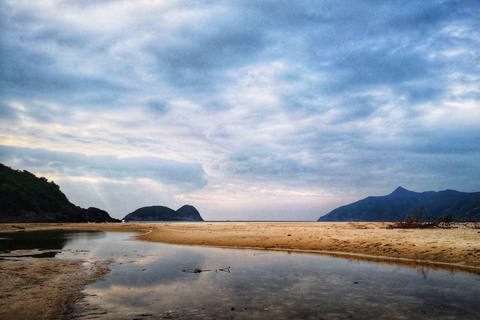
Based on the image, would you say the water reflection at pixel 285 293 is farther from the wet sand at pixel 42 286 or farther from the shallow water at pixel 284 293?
the wet sand at pixel 42 286

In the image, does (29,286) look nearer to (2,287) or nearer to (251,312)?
(2,287)

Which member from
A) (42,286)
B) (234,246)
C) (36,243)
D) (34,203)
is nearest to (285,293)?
(42,286)

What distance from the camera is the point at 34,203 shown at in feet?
364

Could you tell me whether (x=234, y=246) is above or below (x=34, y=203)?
below

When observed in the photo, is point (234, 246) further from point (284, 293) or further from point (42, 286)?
point (42, 286)

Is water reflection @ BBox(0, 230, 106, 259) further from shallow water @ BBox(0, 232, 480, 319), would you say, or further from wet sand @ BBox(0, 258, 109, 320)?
shallow water @ BBox(0, 232, 480, 319)

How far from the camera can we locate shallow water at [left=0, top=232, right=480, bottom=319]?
8.17 m

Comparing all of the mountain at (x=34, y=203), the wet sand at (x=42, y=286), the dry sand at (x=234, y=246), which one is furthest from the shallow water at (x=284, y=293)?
the mountain at (x=34, y=203)

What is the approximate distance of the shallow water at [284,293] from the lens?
322 inches

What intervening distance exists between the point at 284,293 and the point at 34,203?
438 ft

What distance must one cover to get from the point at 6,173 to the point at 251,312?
504 feet

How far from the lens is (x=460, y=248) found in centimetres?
1783

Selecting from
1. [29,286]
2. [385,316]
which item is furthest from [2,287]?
[385,316]

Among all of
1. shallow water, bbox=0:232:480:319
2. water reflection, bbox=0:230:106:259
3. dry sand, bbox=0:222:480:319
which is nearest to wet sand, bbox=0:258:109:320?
dry sand, bbox=0:222:480:319
